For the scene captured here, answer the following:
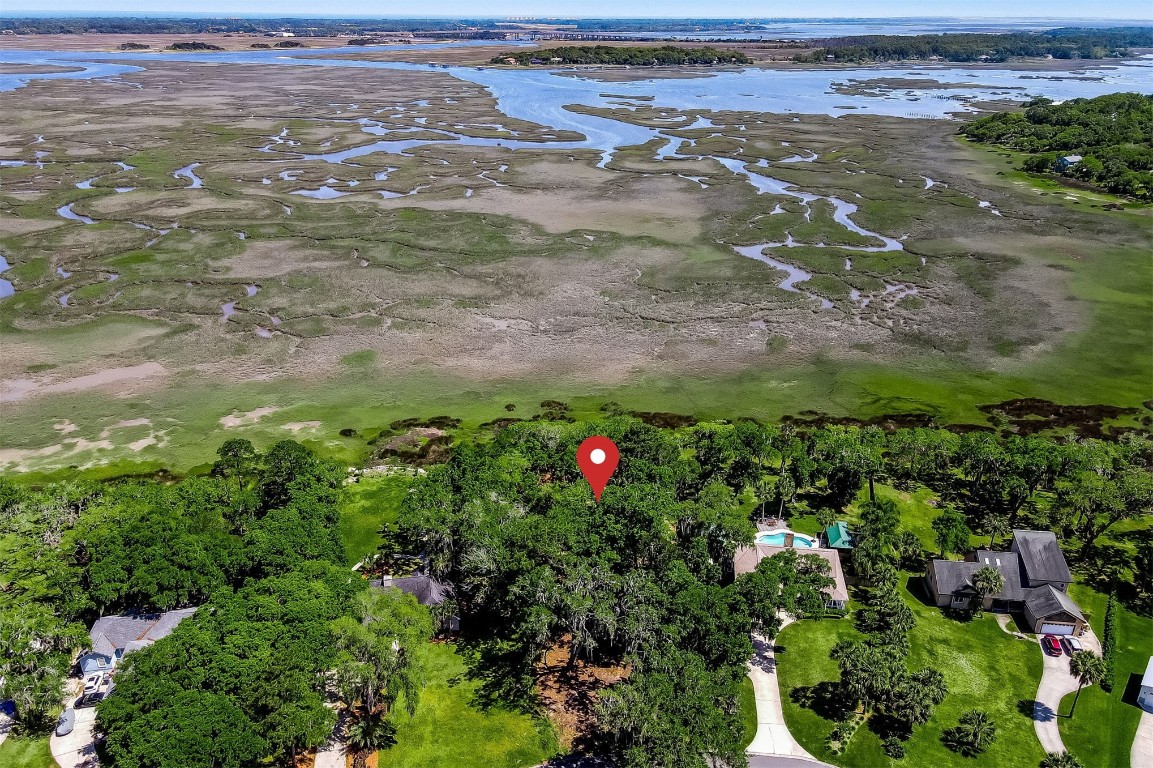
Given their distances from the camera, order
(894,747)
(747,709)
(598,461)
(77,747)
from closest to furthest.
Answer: (77,747)
(894,747)
(747,709)
(598,461)

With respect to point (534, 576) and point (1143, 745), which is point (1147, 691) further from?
point (534, 576)

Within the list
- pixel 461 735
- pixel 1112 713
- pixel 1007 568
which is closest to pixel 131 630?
pixel 461 735

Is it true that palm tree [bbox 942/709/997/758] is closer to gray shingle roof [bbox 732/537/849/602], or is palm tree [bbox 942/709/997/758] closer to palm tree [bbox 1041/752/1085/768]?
palm tree [bbox 1041/752/1085/768]

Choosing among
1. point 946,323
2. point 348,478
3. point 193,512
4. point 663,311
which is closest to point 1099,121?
point 946,323

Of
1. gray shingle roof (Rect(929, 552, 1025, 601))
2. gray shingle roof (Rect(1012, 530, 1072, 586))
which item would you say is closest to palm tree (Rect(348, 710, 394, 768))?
gray shingle roof (Rect(929, 552, 1025, 601))

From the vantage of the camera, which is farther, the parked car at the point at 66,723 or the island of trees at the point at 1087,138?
the island of trees at the point at 1087,138

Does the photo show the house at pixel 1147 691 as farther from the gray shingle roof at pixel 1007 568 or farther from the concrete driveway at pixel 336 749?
the concrete driveway at pixel 336 749

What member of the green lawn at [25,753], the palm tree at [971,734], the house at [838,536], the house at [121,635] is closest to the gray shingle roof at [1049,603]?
the palm tree at [971,734]
